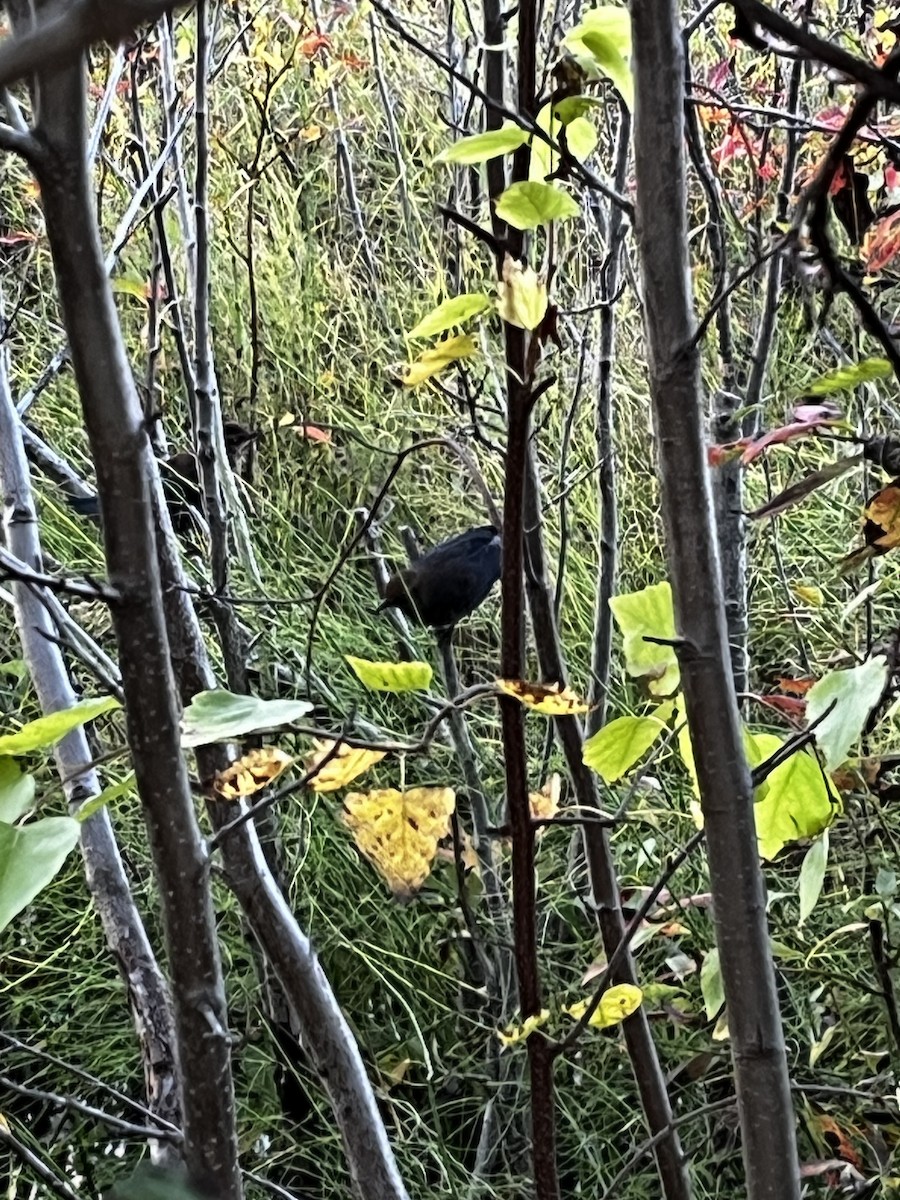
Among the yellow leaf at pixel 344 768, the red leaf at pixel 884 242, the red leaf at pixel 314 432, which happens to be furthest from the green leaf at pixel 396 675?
the red leaf at pixel 314 432

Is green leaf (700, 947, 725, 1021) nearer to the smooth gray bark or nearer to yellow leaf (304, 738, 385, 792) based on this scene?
the smooth gray bark

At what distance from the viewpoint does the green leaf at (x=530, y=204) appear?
2.00ft

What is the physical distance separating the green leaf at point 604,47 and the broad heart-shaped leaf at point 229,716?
0.34 m

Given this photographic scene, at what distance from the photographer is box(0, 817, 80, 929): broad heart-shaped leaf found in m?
0.49

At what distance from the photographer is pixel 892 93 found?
13.7 inches

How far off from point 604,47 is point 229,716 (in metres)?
0.38

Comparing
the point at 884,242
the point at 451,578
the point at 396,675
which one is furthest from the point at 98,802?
the point at 451,578

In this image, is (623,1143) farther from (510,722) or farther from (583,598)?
(510,722)

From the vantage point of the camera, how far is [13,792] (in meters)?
0.54

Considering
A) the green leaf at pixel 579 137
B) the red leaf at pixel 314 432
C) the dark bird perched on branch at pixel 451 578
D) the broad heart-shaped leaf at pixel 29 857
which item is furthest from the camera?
the red leaf at pixel 314 432

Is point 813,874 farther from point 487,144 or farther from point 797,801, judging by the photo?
point 487,144

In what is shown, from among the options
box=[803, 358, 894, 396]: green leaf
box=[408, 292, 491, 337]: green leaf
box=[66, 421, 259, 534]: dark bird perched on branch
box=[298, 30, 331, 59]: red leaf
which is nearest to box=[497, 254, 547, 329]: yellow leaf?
box=[408, 292, 491, 337]: green leaf

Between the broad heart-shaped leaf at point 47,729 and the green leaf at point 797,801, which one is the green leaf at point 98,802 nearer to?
the broad heart-shaped leaf at point 47,729

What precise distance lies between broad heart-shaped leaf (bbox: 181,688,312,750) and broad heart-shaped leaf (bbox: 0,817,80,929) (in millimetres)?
66
